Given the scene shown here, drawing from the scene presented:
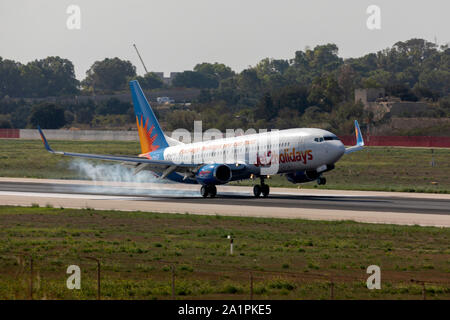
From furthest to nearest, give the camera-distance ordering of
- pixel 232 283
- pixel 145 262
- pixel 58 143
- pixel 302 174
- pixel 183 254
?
pixel 58 143, pixel 302 174, pixel 183 254, pixel 145 262, pixel 232 283

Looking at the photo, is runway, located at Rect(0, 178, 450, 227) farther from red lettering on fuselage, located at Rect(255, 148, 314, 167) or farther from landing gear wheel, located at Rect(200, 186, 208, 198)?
red lettering on fuselage, located at Rect(255, 148, 314, 167)

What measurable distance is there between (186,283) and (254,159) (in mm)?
33295

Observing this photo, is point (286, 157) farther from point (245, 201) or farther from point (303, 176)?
point (245, 201)

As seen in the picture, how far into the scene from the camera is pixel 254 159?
2475 inches

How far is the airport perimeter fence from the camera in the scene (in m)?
27.7

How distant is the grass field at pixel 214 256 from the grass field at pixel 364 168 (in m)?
31.6

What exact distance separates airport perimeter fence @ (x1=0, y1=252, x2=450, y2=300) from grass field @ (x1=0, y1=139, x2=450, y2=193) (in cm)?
4460

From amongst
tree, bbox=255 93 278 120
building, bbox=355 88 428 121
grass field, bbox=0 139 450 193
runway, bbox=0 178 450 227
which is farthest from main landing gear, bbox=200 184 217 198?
building, bbox=355 88 428 121

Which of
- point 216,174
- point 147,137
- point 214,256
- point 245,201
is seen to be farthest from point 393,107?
point 214,256

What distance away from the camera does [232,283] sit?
98.4ft

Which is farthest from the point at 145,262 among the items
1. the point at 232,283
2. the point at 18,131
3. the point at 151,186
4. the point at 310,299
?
the point at 18,131
